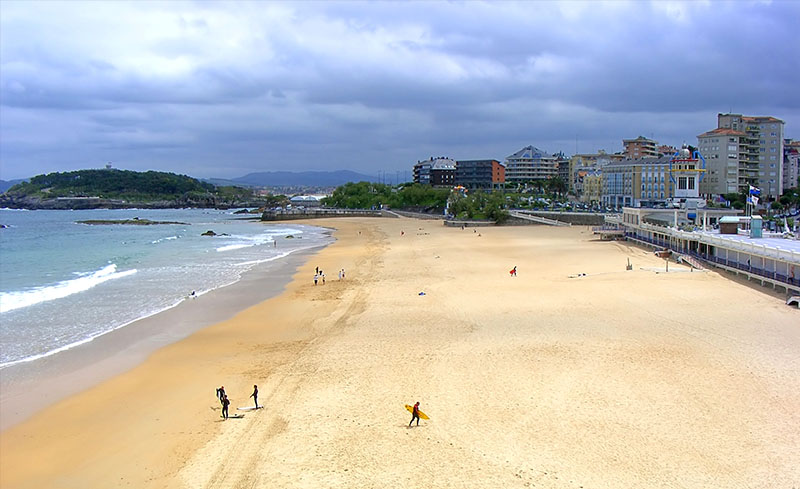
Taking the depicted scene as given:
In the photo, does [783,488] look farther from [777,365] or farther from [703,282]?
[703,282]

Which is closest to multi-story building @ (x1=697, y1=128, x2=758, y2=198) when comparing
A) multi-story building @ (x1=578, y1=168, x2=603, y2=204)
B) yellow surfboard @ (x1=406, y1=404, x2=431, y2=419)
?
multi-story building @ (x1=578, y1=168, x2=603, y2=204)

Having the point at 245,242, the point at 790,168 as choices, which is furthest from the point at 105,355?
the point at 790,168

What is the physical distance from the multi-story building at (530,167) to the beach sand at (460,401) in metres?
131

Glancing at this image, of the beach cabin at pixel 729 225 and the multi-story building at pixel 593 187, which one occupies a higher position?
the multi-story building at pixel 593 187

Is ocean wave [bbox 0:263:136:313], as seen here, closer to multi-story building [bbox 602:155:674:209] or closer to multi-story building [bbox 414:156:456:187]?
multi-story building [bbox 602:155:674:209]

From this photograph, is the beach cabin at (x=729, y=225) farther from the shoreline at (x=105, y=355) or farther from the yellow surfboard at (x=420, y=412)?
the yellow surfboard at (x=420, y=412)

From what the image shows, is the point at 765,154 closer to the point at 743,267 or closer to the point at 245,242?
the point at 743,267

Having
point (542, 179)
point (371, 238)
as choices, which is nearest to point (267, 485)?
point (371, 238)

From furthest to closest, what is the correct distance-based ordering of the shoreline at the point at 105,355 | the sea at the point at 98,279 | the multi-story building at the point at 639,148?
the multi-story building at the point at 639,148
the sea at the point at 98,279
the shoreline at the point at 105,355

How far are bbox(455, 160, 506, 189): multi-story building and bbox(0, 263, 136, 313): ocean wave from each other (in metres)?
118

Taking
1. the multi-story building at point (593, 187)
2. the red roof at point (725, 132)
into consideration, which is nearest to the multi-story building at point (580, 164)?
the multi-story building at point (593, 187)

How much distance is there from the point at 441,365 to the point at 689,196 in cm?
3718

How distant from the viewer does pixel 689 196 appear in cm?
4591

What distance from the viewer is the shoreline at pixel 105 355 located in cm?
1559
